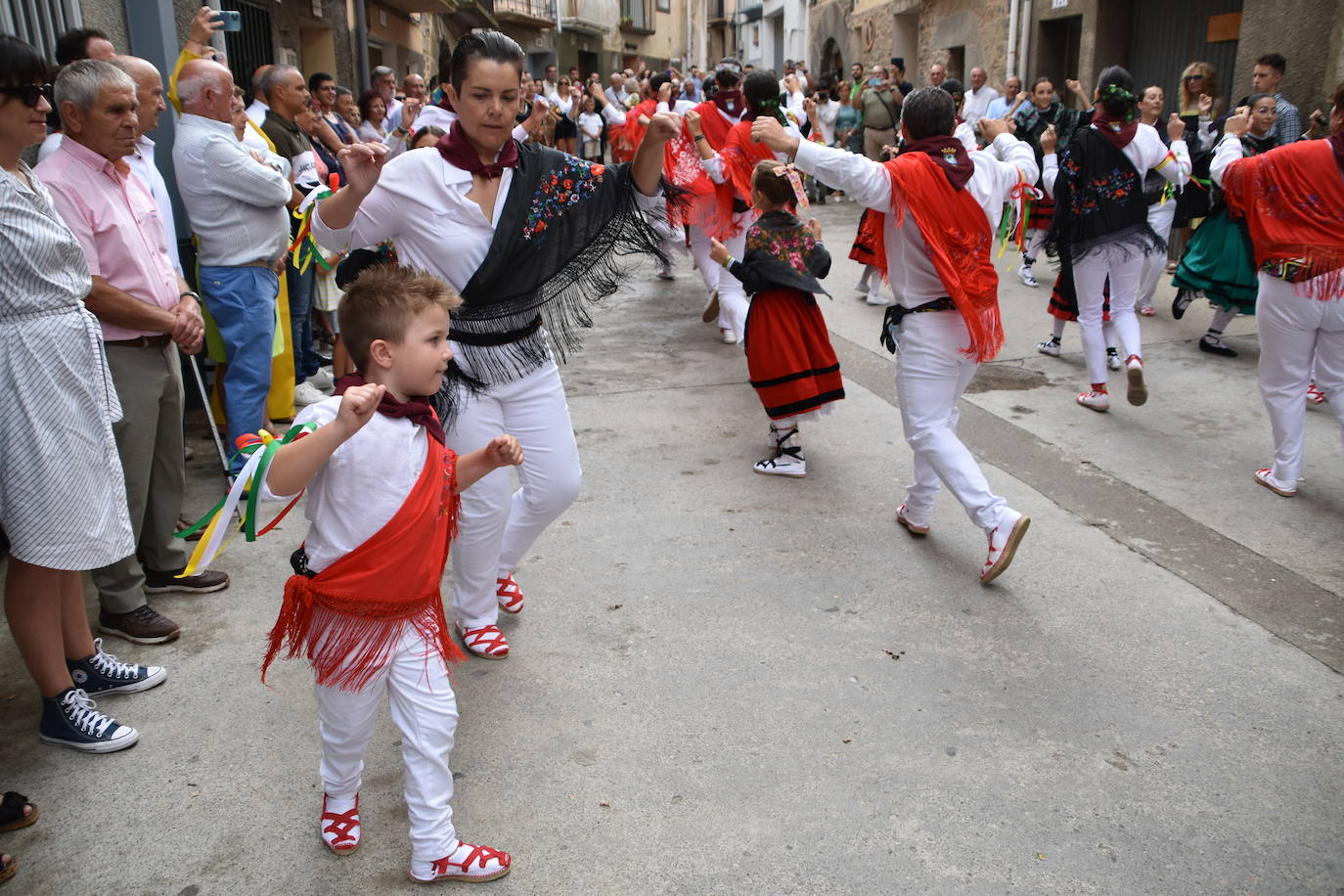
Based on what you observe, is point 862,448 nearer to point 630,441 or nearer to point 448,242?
point 630,441

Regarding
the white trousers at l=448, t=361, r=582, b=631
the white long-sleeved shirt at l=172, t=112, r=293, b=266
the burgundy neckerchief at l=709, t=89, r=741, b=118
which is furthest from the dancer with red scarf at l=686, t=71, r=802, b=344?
the white trousers at l=448, t=361, r=582, b=631

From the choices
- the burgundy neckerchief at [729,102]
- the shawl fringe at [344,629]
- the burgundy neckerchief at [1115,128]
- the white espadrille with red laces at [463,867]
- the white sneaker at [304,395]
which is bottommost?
the white espadrille with red laces at [463,867]

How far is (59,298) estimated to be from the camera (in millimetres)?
2604

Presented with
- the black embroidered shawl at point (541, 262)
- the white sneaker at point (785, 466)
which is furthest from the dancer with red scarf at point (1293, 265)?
the black embroidered shawl at point (541, 262)

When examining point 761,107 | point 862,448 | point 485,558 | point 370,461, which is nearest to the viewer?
point 370,461

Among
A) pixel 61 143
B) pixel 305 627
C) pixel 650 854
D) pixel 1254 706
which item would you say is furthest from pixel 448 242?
pixel 1254 706

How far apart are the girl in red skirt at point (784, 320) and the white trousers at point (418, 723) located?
2814 mm

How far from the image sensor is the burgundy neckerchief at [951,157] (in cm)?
362

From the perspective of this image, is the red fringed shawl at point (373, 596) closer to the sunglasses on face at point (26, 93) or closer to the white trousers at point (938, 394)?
the sunglasses on face at point (26, 93)

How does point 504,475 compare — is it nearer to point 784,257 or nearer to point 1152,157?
point 784,257

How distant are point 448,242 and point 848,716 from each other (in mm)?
1701

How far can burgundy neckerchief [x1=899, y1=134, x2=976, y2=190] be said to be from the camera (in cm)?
362

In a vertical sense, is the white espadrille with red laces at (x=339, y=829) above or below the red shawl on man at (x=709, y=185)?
below

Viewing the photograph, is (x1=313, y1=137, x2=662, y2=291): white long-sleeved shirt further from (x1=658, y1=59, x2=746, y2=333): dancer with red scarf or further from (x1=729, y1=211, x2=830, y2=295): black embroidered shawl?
(x1=658, y1=59, x2=746, y2=333): dancer with red scarf
